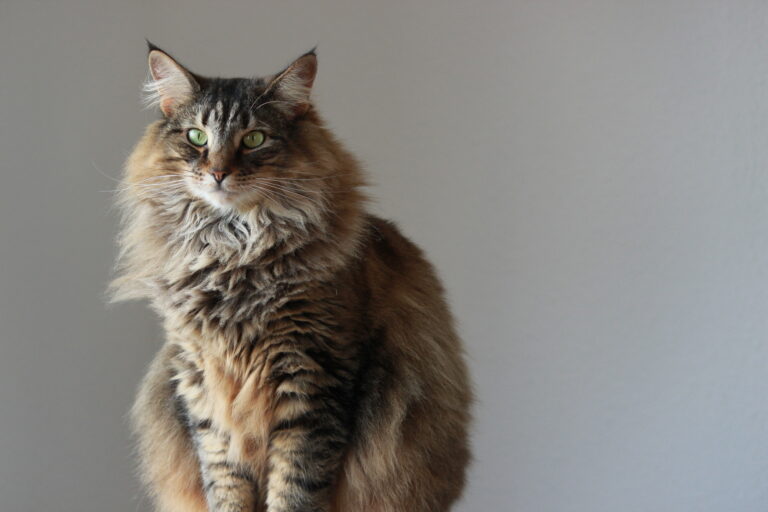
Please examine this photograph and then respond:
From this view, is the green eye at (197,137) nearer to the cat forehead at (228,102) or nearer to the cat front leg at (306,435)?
the cat forehead at (228,102)

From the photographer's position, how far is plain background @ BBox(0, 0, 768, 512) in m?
1.96

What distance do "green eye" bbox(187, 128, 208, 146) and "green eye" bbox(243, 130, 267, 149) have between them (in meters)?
0.07

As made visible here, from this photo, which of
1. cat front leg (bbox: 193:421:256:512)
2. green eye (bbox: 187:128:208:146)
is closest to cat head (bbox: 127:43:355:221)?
green eye (bbox: 187:128:208:146)

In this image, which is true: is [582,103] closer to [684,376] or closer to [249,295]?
[684,376]

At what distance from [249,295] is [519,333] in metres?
1.13

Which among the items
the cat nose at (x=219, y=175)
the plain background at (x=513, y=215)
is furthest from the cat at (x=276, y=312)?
the plain background at (x=513, y=215)

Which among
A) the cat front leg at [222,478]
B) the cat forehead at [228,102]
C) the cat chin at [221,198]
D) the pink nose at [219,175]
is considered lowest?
the cat front leg at [222,478]

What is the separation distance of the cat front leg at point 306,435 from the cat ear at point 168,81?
0.55 metres

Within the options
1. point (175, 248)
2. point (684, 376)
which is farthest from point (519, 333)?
point (175, 248)

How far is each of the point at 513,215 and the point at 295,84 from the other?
1031mm

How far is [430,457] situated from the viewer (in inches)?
59.8

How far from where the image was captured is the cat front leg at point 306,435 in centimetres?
134

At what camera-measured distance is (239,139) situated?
140 centimetres

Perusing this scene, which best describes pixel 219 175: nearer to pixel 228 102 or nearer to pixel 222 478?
pixel 228 102
